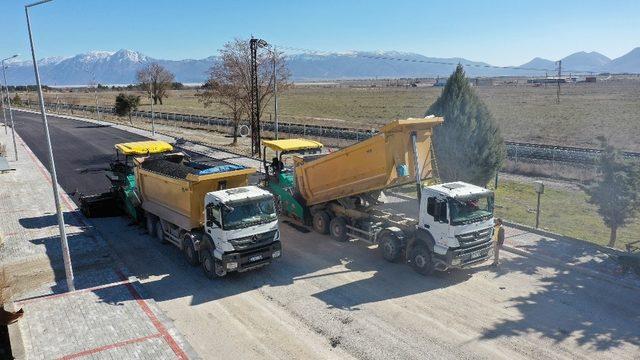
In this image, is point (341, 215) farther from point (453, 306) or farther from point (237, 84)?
point (237, 84)

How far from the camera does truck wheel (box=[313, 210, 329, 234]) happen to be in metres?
16.5

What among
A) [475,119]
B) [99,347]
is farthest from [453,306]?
[475,119]

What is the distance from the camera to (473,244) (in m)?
12.7

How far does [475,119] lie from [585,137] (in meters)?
28.4

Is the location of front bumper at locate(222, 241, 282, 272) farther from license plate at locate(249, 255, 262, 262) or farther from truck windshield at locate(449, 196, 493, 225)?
truck windshield at locate(449, 196, 493, 225)

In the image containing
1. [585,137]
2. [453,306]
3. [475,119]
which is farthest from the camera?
[585,137]

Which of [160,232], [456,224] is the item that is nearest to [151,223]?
[160,232]

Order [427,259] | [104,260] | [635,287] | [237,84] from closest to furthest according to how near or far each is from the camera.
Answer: [635,287]
[427,259]
[104,260]
[237,84]

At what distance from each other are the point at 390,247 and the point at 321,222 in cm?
341

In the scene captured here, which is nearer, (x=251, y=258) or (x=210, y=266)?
(x=251, y=258)

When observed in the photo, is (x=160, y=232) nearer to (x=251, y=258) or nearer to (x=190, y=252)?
(x=190, y=252)

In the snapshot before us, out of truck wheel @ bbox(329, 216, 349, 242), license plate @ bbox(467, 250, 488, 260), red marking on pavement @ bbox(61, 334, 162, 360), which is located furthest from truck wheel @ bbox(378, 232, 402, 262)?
red marking on pavement @ bbox(61, 334, 162, 360)

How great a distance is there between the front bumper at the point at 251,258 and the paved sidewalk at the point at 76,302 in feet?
6.89

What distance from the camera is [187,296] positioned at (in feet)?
39.7
